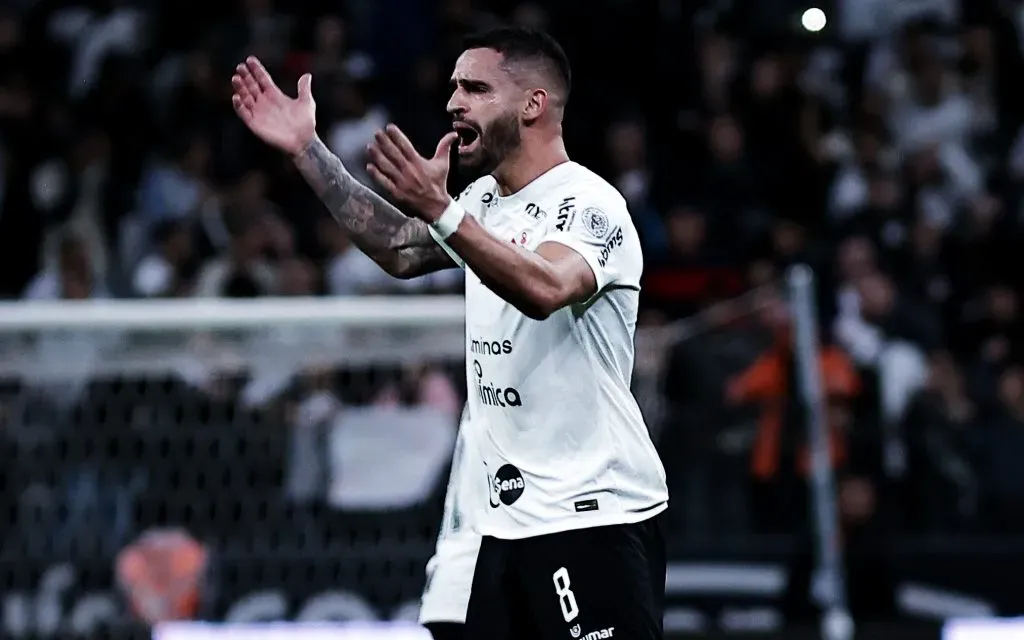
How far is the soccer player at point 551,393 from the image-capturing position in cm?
406

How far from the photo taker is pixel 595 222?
13.3 ft

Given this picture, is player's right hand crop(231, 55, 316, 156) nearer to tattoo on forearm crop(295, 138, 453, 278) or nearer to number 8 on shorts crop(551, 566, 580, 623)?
tattoo on forearm crop(295, 138, 453, 278)

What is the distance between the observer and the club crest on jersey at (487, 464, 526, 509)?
4.14 metres

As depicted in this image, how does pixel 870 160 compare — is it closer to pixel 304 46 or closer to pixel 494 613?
pixel 304 46

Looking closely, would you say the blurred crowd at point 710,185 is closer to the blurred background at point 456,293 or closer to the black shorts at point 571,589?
the blurred background at point 456,293

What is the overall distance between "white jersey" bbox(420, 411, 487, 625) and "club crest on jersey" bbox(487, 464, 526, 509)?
0.06 meters

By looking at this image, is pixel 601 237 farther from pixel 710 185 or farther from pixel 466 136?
pixel 710 185

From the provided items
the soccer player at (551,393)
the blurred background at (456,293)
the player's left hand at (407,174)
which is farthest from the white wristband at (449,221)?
the blurred background at (456,293)

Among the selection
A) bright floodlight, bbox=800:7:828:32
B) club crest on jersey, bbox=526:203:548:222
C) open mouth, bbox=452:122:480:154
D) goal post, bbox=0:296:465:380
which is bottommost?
goal post, bbox=0:296:465:380

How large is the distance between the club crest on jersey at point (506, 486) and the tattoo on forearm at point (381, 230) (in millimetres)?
724

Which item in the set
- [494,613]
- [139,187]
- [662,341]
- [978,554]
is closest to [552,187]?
[494,613]

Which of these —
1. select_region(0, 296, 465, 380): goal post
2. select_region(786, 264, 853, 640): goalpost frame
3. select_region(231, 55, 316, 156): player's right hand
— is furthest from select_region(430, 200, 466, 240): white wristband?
select_region(786, 264, 853, 640): goalpost frame

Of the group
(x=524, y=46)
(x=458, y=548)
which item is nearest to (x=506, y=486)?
(x=458, y=548)

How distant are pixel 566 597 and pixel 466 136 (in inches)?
45.6
